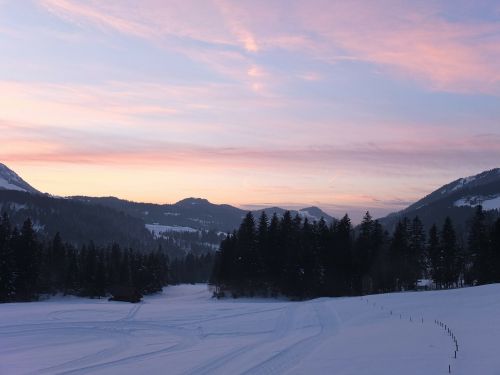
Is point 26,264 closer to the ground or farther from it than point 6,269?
farther from it

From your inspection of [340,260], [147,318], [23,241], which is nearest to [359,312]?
[147,318]

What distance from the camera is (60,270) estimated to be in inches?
3206

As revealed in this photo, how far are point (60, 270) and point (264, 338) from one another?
60.6 metres

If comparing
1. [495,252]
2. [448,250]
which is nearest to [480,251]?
[495,252]

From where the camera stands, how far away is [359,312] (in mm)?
40781

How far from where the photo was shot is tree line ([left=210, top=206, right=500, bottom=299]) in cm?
6888

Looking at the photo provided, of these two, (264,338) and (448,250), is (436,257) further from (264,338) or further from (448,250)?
(264,338)

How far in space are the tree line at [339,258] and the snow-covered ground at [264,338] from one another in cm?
2049

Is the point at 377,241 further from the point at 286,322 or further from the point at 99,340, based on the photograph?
the point at 99,340

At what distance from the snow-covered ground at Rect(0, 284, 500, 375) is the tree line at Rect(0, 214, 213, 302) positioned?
975 inches

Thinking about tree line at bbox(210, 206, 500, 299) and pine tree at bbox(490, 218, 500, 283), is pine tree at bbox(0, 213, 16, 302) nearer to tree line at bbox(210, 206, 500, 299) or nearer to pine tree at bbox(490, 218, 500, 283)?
tree line at bbox(210, 206, 500, 299)

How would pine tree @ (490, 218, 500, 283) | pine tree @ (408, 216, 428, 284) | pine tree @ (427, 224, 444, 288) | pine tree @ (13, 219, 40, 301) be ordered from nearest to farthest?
pine tree @ (490, 218, 500, 283)
pine tree @ (13, 219, 40, 301)
pine tree @ (408, 216, 428, 284)
pine tree @ (427, 224, 444, 288)

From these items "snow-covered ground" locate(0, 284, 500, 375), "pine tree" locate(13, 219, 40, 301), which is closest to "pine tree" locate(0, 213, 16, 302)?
"pine tree" locate(13, 219, 40, 301)

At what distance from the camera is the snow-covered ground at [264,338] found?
20016 millimetres
